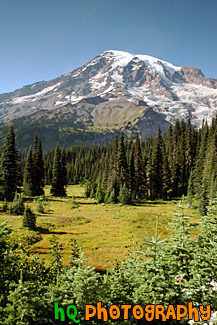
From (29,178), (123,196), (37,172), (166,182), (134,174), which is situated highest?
(37,172)

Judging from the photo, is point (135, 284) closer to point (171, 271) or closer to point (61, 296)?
point (171, 271)

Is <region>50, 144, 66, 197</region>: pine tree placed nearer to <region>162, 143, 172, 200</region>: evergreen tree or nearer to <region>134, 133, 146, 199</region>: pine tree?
<region>134, 133, 146, 199</region>: pine tree

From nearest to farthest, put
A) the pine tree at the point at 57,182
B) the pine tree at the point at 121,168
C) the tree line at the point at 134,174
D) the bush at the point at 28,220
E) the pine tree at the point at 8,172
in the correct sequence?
1. the bush at the point at 28,220
2. the pine tree at the point at 8,172
3. the tree line at the point at 134,174
4. the pine tree at the point at 57,182
5. the pine tree at the point at 121,168

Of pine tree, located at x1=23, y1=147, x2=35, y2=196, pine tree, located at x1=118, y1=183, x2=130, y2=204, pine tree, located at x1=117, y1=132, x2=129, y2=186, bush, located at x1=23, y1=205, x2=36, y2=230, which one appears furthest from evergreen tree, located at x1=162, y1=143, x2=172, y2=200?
bush, located at x1=23, y1=205, x2=36, y2=230

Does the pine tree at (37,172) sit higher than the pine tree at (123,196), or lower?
higher

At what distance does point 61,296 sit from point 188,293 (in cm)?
398

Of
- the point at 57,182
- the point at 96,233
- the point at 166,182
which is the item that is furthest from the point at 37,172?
the point at 166,182

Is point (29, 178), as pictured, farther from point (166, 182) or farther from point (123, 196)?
point (166, 182)

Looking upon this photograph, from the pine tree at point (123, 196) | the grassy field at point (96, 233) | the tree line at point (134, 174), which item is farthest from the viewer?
the pine tree at point (123, 196)

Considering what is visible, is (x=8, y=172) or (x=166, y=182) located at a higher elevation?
(x=8, y=172)

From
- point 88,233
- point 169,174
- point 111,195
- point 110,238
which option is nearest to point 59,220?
point 88,233

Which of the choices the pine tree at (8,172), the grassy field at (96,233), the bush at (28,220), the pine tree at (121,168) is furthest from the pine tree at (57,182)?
the bush at (28,220)

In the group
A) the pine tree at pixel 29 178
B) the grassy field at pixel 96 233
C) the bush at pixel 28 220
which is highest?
the pine tree at pixel 29 178

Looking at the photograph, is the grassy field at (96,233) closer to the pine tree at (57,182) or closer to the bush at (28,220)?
the bush at (28,220)
